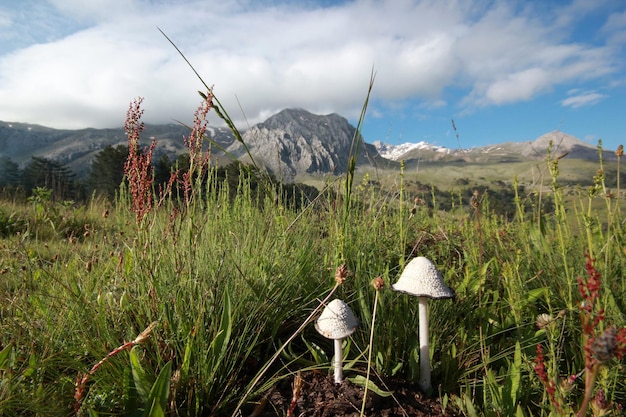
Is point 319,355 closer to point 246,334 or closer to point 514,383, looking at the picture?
point 246,334

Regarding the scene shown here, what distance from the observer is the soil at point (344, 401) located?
5.11 ft

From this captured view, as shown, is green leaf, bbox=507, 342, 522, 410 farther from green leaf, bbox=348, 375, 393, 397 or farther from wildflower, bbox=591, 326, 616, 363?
wildflower, bbox=591, 326, 616, 363

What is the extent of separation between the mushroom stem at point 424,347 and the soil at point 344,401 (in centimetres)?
6

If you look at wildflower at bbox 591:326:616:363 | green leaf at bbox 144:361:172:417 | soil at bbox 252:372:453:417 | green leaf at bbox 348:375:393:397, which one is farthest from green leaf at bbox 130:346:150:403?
wildflower at bbox 591:326:616:363

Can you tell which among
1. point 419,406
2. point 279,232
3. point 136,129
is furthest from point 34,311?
point 419,406

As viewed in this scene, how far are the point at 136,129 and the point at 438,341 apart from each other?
193 centimetres

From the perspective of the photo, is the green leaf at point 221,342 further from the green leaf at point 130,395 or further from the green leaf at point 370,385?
the green leaf at point 370,385

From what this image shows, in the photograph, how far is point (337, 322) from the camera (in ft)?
5.16

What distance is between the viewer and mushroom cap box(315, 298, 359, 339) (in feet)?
5.12

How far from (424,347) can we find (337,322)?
0.48 metres

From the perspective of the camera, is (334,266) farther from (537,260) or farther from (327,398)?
(537,260)

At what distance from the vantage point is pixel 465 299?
7.45 ft

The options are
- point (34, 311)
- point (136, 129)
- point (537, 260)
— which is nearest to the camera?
point (136, 129)

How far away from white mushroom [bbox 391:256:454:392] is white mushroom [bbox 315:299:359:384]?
0.27 m
